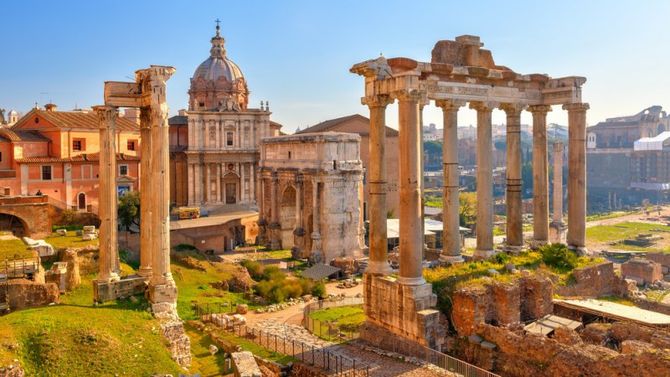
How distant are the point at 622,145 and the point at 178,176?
350 feet

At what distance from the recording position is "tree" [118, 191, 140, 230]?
3600 centimetres

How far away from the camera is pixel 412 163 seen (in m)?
15.8

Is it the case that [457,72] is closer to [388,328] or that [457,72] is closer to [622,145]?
[388,328]

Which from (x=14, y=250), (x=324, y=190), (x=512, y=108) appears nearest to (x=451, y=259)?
(x=512, y=108)

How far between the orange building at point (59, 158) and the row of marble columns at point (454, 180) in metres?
27.2

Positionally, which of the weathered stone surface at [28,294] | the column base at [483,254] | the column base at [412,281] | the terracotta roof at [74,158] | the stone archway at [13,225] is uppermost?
the terracotta roof at [74,158]

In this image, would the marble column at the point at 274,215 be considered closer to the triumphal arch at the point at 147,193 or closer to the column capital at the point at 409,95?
the triumphal arch at the point at 147,193

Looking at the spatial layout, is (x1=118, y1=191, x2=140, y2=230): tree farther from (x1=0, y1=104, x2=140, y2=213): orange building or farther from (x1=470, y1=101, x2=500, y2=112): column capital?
(x1=470, y1=101, x2=500, y2=112): column capital

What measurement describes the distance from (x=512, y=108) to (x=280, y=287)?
13.9m

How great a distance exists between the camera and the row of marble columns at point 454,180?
51.9 ft

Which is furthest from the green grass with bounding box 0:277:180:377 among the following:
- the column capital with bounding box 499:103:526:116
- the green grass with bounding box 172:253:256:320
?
the column capital with bounding box 499:103:526:116

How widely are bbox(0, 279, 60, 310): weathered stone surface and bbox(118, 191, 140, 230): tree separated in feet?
60.7

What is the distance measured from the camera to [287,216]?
43.6 metres

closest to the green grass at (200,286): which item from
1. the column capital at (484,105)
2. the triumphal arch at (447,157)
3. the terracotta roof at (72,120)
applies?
the triumphal arch at (447,157)
